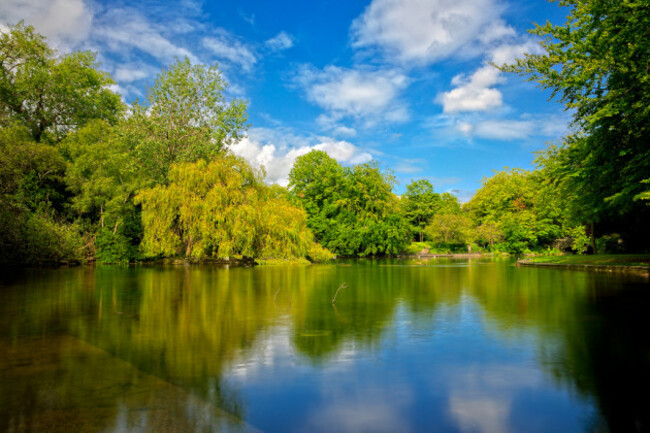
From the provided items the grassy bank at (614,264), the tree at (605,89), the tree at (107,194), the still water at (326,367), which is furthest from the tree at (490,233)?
the still water at (326,367)

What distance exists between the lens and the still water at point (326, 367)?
147 inches

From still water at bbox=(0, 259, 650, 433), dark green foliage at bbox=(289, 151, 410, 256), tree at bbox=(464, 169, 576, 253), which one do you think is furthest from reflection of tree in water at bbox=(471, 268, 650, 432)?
dark green foliage at bbox=(289, 151, 410, 256)

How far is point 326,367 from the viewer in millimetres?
5258

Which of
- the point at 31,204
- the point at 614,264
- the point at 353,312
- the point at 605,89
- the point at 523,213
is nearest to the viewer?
the point at 353,312

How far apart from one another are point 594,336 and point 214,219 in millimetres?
23233

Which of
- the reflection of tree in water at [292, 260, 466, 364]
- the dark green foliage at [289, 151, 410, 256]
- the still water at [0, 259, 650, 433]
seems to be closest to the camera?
the still water at [0, 259, 650, 433]

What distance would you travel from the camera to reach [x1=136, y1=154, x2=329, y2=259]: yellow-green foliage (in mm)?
26953

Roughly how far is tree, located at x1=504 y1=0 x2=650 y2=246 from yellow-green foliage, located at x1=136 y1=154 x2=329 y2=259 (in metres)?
16.9

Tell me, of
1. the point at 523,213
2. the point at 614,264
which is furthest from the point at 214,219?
the point at 523,213

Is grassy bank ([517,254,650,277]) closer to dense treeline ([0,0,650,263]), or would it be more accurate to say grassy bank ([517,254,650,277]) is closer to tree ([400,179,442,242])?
dense treeline ([0,0,650,263])

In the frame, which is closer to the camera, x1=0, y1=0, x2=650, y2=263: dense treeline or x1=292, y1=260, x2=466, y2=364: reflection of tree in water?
x1=292, y1=260, x2=466, y2=364: reflection of tree in water

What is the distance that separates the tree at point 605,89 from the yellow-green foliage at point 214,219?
16866mm

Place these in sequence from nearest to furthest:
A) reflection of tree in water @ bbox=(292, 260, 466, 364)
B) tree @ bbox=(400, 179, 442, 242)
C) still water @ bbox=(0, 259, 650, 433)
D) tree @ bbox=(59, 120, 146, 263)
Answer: still water @ bbox=(0, 259, 650, 433) < reflection of tree in water @ bbox=(292, 260, 466, 364) < tree @ bbox=(59, 120, 146, 263) < tree @ bbox=(400, 179, 442, 242)

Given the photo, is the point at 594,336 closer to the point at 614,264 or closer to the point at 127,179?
the point at 614,264
